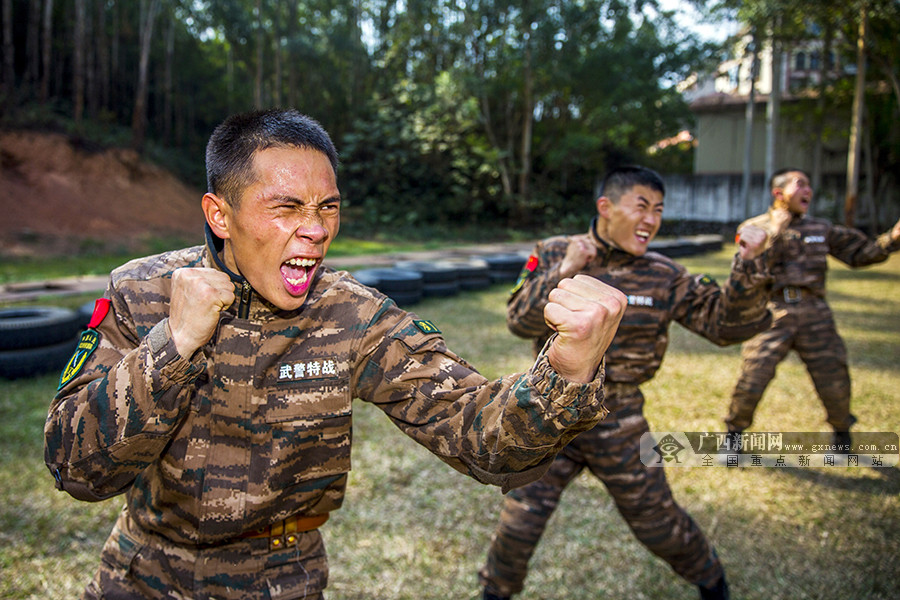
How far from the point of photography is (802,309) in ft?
15.9

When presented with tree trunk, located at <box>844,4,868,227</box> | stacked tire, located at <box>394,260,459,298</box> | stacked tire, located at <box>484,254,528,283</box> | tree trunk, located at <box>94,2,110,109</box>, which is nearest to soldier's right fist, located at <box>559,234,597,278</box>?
stacked tire, located at <box>394,260,459,298</box>

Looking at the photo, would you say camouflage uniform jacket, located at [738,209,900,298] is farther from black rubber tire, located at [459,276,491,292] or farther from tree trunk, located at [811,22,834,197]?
tree trunk, located at [811,22,834,197]

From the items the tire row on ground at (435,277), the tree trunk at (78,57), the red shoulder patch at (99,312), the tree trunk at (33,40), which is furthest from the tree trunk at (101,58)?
the red shoulder patch at (99,312)

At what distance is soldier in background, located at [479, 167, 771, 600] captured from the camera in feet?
9.45

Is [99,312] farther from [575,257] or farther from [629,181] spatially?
[629,181]

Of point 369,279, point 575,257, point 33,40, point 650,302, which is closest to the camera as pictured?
point 575,257

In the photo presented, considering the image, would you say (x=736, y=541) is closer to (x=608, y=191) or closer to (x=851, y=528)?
(x=851, y=528)

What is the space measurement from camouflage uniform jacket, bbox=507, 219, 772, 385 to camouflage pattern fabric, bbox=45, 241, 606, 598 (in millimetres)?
1375

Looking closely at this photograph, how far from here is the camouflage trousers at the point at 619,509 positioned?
2855mm

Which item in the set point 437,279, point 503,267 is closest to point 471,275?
point 437,279

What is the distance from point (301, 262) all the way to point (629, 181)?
2079mm

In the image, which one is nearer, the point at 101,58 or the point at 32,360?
the point at 32,360

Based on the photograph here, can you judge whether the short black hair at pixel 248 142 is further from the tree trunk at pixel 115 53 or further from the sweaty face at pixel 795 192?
the tree trunk at pixel 115 53

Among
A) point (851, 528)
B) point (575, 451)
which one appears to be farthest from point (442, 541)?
point (851, 528)
